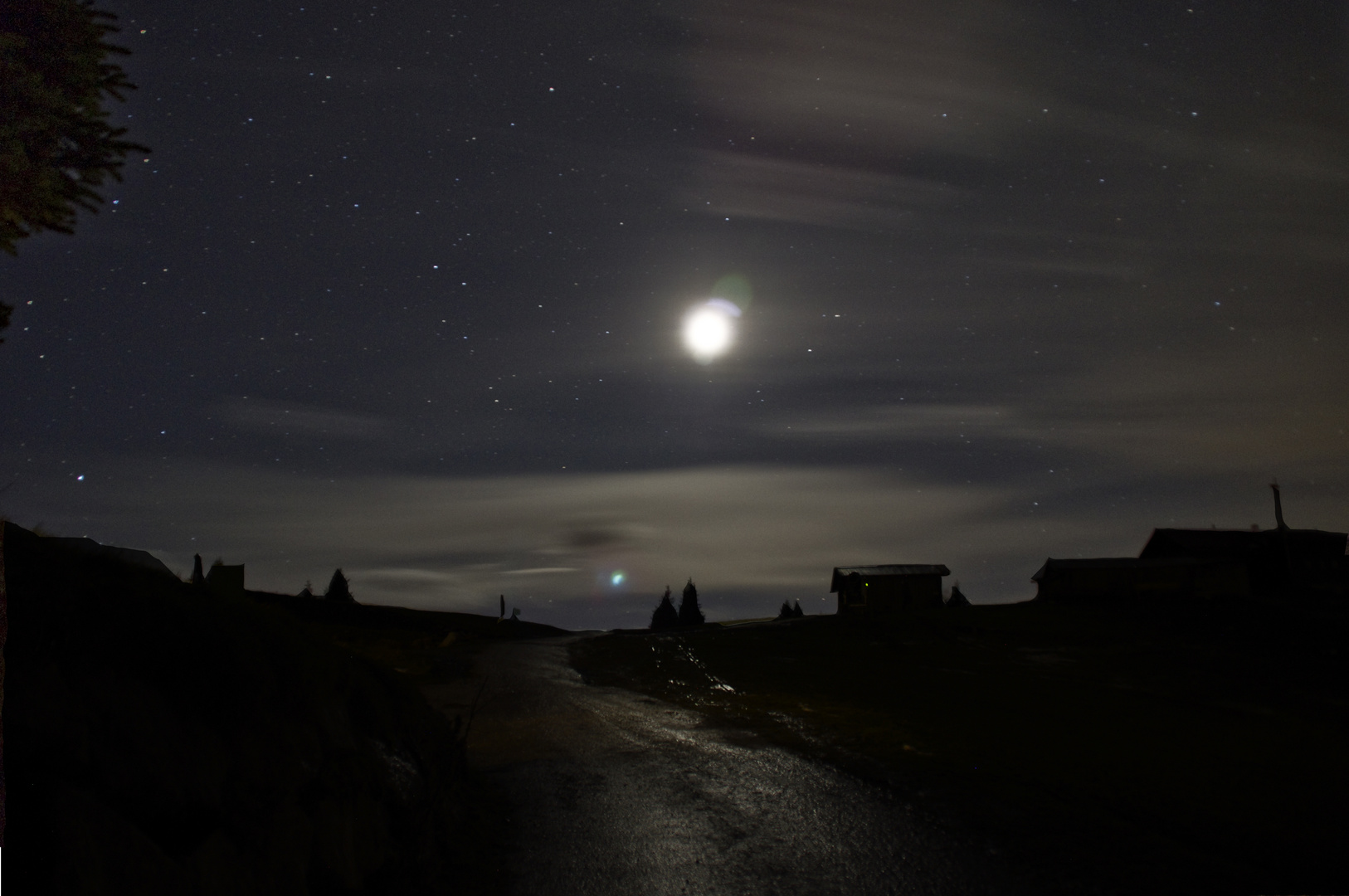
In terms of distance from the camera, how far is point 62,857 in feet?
9.50

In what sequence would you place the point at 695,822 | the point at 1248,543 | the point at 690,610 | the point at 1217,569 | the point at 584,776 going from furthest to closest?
the point at 690,610 < the point at 1248,543 < the point at 1217,569 < the point at 584,776 < the point at 695,822

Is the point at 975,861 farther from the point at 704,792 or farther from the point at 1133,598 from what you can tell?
the point at 1133,598

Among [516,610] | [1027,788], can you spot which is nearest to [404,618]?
[516,610]

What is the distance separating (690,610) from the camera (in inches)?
3083

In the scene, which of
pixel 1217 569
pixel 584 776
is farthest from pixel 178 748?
pixel 1217 569

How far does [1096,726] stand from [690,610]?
2563 inches

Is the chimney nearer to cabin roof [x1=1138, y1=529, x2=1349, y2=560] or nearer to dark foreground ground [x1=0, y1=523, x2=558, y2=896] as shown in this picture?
cabin roof [x1=1138, y1=529, x2=1349, y2=560]

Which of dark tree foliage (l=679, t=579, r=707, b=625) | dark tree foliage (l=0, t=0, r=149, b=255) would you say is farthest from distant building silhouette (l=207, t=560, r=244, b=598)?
dark tree foliage (l=679, t=579, r=707, b=625)

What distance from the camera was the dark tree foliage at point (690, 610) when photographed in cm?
7756

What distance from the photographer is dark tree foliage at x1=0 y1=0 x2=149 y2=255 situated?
566cm

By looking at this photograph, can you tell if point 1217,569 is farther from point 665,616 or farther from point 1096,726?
point 665,616

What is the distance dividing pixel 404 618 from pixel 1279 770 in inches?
1747

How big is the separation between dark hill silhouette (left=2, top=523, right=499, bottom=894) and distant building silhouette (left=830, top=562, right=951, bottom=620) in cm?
5110

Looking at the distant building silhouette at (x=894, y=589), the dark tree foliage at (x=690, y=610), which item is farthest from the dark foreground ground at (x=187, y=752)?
the dark tree foliage at (x=690, y=610)
